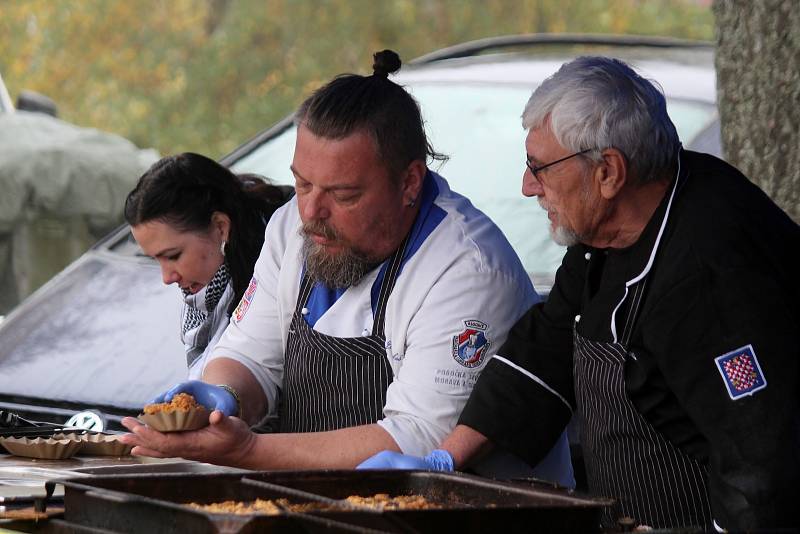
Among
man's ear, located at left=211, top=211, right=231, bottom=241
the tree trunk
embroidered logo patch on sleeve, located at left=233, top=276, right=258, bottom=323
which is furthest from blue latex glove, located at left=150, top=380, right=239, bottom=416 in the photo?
the tree trunk

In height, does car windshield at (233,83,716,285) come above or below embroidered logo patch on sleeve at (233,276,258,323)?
above

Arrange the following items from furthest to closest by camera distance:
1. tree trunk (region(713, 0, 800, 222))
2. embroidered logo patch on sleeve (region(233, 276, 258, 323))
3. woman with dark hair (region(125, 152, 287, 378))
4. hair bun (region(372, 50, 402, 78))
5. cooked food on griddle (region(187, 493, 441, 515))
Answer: woman with dark hair (region(125, 152, 287, 378)) < tree trunk (region(713, 0, 800, 222)) < embroidered logo patch on sleeve (region(233, 276, 258, 323)) < hair bun (region(372, 50, 402, 78)) < cooked food on griddle (region(187, 493, 441, 515))

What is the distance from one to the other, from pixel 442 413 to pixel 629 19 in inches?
449

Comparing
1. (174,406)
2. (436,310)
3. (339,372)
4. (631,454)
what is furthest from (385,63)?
(631,454)

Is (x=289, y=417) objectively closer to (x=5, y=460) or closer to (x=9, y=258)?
(x=5, y=460)

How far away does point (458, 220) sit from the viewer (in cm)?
379

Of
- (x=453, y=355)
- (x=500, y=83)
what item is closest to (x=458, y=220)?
(x=453, y=355)

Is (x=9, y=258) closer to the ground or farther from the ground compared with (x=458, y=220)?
farther from the ground

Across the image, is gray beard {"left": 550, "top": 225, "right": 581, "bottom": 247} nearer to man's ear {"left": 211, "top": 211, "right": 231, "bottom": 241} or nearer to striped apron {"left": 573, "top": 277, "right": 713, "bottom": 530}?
striped apron {"left": 573, "top": 277, "right": 713, "bottom": 530}

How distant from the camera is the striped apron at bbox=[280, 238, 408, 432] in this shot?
12.3 feet

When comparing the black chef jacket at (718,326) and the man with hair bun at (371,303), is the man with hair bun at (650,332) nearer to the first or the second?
the black chef jacket at (718,326)

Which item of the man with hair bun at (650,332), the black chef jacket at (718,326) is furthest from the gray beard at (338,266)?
the black chef jacket at (718,326)

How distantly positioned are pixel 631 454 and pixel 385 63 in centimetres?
130

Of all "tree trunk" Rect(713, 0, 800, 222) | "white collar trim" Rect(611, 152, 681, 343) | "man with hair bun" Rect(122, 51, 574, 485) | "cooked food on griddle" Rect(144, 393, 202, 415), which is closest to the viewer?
"white collar trim" Rect(611, 152, 681, 343)
